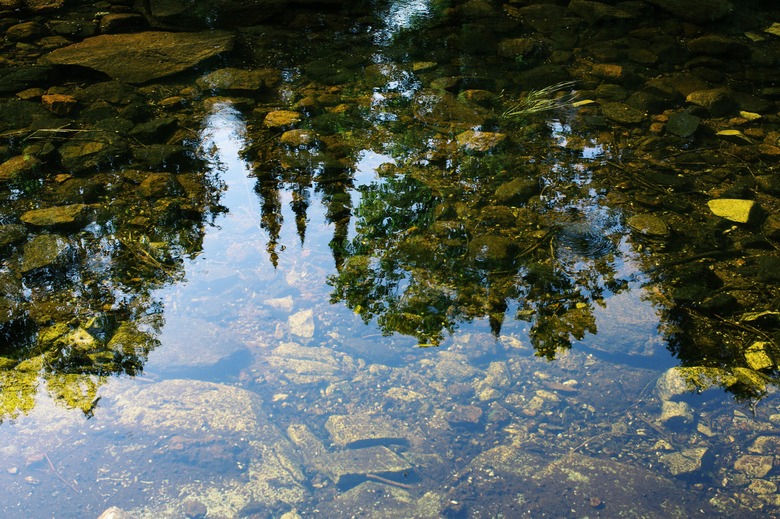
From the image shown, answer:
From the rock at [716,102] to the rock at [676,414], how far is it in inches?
118

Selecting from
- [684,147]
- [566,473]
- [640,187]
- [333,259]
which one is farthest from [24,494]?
[684,147]

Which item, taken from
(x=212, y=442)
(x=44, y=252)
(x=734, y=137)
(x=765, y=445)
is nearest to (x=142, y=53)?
(x=44, y=252)

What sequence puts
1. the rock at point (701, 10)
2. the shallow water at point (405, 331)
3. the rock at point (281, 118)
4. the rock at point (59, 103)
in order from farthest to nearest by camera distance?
1. the rock at point (701, 10)
2. the rock at point (59, 103)
3. the rock at point (281, 118)
4. the shallow water at point (405, 331)

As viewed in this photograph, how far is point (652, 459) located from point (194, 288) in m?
2.57

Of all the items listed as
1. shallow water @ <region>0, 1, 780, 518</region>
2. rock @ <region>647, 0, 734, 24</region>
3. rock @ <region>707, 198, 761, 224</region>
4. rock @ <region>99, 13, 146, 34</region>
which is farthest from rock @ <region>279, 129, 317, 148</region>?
rock @ <region>647, 0, 734, 24</region>

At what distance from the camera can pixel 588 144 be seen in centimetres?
475

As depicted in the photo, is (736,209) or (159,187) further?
(159,187)

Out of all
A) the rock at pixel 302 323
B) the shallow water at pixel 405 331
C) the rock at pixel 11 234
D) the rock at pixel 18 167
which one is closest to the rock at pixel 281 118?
the shallow water at pixel 405 331

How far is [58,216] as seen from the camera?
4.03 m

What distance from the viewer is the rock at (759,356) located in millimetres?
2934

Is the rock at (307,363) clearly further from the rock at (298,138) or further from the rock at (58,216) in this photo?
the rock at (298,138)

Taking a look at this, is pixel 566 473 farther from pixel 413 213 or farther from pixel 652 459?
pixel 413 213

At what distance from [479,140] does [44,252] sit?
3.04 metres

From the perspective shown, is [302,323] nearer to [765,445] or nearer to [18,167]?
[765,445]
